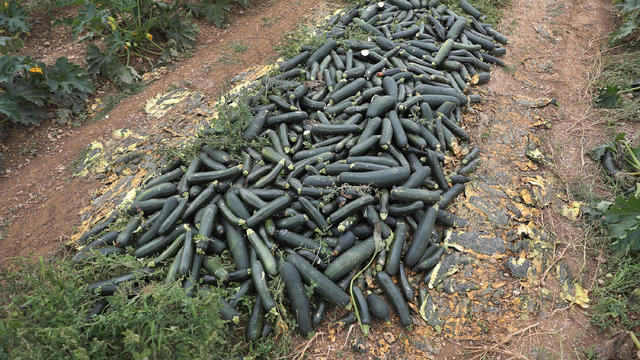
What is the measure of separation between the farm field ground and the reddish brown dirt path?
0.03 meters

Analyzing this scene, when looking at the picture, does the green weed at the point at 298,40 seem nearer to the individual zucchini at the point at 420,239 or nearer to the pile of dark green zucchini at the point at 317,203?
the pile of dark green zucchini at the point at 317,203

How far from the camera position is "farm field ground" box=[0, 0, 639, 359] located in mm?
3936

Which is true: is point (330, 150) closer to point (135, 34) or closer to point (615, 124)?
point (615, 124)

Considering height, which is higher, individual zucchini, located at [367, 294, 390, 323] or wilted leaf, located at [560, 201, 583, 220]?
individual zucchini, located at [367, 294, 390, 323]

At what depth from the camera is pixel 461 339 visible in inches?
153

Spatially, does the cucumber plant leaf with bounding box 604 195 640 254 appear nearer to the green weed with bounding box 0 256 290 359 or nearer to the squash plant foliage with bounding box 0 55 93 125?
the green weed with bounding box 0 256 290 359

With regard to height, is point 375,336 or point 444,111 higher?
point 444,111

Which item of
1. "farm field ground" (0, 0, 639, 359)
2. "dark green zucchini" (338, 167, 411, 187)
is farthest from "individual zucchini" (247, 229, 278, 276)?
"dark green zucchini" (338, 167, 411, 187)

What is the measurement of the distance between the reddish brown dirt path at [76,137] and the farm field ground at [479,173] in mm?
27

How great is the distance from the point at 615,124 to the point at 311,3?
22.2ft

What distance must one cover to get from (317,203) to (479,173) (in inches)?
96.9

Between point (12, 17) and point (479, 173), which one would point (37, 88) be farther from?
point (479, 173)

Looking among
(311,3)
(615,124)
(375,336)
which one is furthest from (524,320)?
(311,3)

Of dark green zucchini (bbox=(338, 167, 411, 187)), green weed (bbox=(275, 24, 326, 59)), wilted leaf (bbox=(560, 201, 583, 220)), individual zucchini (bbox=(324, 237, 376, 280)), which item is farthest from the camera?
green weed (bbox=(275, 24, 326, 59))
